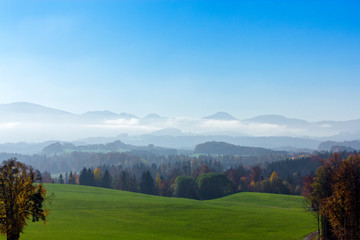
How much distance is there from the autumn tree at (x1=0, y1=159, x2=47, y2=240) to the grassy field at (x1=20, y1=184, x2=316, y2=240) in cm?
910

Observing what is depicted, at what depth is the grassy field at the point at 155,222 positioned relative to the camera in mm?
59062

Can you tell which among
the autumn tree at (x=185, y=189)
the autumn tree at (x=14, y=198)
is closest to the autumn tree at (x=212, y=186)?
the autumn tree at (x=185, y=189)

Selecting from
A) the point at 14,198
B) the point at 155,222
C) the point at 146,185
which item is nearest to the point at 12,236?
the point at 14,198

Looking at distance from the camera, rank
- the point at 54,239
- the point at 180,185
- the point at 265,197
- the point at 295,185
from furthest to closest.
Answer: the point at 295,185
the point at 180,185
the point at 265,197
the point at 54,239

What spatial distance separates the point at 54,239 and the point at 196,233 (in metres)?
25.1

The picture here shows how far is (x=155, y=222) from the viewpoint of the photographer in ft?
236

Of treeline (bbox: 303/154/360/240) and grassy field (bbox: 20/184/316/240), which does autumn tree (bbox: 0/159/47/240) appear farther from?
treeline (bbox: 303/154/360/240)

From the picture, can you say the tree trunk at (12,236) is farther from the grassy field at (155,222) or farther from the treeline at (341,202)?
the treeline at (341,202)

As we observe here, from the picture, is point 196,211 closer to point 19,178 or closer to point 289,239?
point 289,239

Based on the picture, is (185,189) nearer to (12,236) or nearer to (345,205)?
(345,205)

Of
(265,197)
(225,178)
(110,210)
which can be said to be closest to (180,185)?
(225,178)

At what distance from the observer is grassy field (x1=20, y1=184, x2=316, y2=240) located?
194 feet

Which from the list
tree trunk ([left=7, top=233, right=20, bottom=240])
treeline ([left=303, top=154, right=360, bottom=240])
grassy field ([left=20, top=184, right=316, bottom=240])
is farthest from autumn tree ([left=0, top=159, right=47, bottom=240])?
treeline ([left=303, top=154, right=360, bottom=240])

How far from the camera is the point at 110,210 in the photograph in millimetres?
85625
